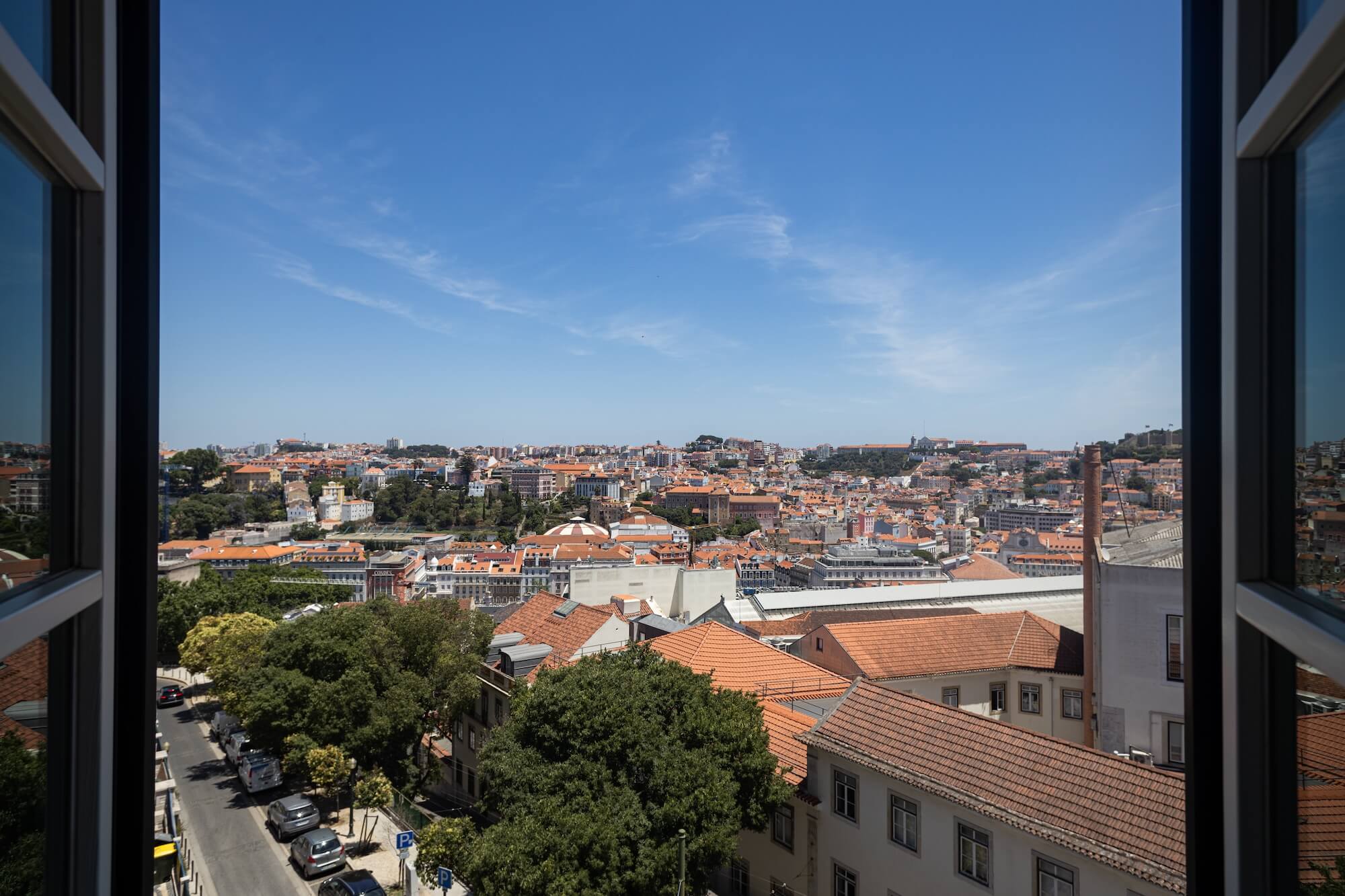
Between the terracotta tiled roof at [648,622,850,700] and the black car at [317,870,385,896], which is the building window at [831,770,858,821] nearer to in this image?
the terracotta tiled roof at [648,622,850,700]

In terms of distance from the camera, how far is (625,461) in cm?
7838

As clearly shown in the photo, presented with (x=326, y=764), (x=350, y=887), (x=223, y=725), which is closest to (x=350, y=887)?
(x=350, y=887)

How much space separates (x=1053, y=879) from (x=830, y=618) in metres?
7.42

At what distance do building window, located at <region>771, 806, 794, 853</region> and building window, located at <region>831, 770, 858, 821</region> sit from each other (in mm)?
417

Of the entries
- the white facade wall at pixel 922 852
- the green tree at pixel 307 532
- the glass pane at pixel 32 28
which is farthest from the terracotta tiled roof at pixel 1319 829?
the green tree at pixel 307 532

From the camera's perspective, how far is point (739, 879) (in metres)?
5.73

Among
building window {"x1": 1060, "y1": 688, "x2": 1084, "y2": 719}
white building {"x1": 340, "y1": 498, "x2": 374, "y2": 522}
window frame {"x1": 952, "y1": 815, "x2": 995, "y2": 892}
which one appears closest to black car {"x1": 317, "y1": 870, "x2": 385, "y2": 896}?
window frame {"x1": 952, "y1": 815, "x2": 995, "y2": 892}

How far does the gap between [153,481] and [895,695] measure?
17.1 feet

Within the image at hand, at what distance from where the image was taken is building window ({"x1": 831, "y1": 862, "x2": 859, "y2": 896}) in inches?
195

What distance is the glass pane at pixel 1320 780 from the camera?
2.08ft

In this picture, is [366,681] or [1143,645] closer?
[1143,645]

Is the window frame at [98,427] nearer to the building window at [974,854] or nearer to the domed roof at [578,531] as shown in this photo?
the building window at [974,854]

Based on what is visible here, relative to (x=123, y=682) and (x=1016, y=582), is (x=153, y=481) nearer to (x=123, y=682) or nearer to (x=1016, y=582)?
(x=123, y=682)

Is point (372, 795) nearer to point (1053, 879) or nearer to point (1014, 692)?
point (1053, 879)
